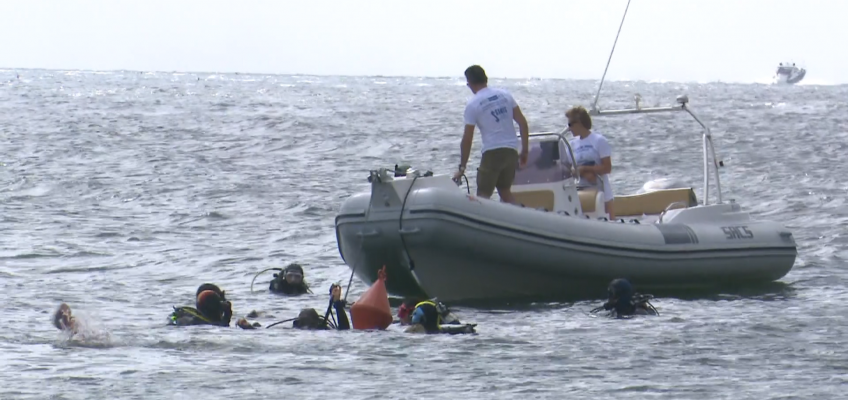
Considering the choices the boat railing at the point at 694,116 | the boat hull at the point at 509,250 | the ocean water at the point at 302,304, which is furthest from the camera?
the boat railing at the point at 694,116

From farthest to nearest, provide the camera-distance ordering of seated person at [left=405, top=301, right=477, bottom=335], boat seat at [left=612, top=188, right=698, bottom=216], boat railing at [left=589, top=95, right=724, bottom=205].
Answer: boat seat at [left=612, top=188, right=698, bottom=216] < boat railing at [left=589, top=95, right=724, bottom=205] < seated person at [left=405, top=301, right=477, bottom=335]

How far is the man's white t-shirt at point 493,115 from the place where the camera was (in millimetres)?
11914

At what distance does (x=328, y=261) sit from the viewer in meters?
16.4

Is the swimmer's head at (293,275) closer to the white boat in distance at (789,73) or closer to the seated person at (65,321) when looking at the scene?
the seated person at (65,321)

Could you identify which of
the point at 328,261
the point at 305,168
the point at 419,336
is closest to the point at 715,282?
the point at 419,336

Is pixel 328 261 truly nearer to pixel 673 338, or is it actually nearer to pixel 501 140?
pixel 501 140

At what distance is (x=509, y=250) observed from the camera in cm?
1192

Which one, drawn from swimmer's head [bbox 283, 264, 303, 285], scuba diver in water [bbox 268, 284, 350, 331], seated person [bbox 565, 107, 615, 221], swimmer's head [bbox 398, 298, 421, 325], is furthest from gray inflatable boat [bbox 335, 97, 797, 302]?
swimmer's head [bbox 283, 264, 303, 285]

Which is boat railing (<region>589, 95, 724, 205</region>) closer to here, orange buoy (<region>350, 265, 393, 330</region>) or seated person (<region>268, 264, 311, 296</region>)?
seated person (<region>268, 264, 311, 296</region>)

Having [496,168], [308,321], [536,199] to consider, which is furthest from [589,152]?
[308,321]

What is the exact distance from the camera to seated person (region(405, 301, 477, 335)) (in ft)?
34.8

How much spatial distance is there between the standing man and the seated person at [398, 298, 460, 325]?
1.16 m

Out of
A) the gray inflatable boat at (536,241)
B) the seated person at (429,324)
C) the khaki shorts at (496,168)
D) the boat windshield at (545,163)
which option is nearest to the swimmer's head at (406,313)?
the seated person at (429,324)

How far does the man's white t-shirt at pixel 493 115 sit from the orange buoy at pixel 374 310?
166 cm
